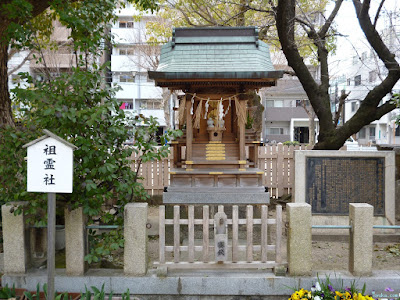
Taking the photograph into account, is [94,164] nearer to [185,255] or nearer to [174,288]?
[174,288]

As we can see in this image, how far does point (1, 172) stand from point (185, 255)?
3.43m

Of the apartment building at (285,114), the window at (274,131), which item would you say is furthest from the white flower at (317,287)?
the window at (274,131)

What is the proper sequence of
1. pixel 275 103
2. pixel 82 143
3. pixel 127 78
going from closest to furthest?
pixel 82 143 → pixel 127 78 → pixel 275 103

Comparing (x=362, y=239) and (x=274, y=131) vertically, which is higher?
(x=274, y=131)

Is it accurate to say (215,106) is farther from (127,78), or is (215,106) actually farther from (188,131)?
(127,78)

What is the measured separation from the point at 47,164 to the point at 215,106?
16.6 feet

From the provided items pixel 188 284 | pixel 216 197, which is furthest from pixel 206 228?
pixel 216 197

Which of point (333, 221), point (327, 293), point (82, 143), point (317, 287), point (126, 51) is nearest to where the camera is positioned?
point (327, 293)

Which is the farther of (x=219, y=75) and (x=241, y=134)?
(x=241, y=134)

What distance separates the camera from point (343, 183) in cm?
757

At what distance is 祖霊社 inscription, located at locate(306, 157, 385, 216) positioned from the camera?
750cm

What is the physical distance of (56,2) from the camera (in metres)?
6.01

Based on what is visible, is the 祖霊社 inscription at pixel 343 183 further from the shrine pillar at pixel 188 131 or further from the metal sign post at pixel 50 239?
the metal sign post at pixel 50 239

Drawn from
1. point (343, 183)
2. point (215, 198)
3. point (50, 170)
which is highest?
point (50, 170)
